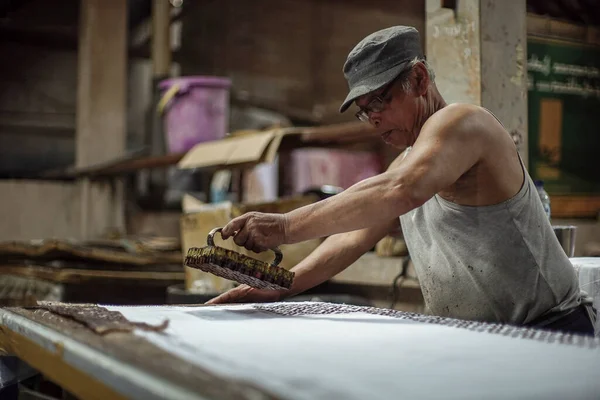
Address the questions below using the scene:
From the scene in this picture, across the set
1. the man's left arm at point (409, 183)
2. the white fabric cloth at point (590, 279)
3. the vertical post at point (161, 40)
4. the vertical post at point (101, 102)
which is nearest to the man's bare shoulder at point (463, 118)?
the man's left arm at point (409, 183)

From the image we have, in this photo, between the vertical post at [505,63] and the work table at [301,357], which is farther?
the vertical post at [505,63]

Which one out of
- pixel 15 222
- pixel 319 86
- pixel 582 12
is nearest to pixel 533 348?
pixel 582 12

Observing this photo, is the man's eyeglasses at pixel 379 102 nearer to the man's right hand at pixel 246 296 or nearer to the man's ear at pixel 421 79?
the man's ear at pixel 421 79

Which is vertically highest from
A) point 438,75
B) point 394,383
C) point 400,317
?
point 438,75

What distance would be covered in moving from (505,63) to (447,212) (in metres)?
1.10

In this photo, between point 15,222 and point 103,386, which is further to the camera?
point 15,222

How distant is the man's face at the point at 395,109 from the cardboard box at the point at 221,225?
1.34 metres

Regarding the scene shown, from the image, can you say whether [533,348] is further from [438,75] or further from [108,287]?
[108,287]

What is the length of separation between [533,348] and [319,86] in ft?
24.6

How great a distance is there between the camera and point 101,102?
21.3 ft

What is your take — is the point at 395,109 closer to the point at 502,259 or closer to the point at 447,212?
the point at 447,212

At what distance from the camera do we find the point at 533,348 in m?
1.59

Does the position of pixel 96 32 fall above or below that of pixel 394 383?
above

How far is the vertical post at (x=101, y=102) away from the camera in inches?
254
